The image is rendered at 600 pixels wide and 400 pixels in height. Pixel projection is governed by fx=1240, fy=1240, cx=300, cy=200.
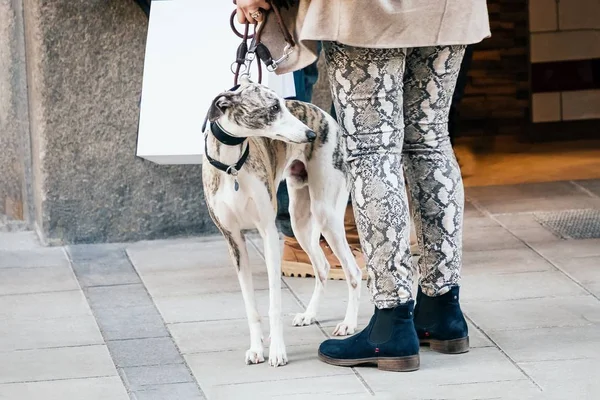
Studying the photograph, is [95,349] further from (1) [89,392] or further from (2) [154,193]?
(2) [154,193]

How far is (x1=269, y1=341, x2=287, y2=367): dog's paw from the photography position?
441 centimetres

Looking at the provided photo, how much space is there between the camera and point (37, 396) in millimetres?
4180

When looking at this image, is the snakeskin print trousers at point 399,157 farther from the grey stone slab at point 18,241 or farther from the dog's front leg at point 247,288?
the grey stone slab at point 18,241

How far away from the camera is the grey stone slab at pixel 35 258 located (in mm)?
6043

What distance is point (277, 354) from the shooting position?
4422 millimetres

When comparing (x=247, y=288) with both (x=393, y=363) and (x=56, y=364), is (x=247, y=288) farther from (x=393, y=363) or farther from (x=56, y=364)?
(x=56, y=364)

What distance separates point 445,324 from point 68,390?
1.35 metres

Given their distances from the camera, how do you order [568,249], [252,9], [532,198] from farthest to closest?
[532,198]
[568,249]
[252,9]

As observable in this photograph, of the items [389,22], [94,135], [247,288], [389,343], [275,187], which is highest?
[389,22]

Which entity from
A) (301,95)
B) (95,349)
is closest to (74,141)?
(301,95)

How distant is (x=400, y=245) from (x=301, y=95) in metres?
1.70

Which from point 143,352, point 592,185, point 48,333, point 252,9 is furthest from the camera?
point 592,185

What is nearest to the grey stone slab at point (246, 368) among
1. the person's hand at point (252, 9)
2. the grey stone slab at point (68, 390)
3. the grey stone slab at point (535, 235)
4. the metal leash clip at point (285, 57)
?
the grey stone slab at point (68, 390)

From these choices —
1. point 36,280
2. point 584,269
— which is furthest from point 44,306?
point 584,269
